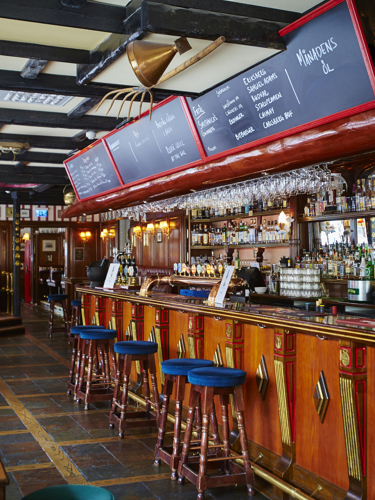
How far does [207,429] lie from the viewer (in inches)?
134

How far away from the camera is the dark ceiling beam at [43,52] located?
3.65 m

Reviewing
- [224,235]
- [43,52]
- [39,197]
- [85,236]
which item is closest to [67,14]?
[43,52]

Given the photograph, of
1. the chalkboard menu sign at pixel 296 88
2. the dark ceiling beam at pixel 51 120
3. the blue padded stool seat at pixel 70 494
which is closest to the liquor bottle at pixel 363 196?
the chalkboard menu sign at pixel 296 88

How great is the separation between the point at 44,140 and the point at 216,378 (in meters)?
4.98

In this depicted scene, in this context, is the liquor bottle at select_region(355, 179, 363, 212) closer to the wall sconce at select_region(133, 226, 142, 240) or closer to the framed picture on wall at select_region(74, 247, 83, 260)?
the wall sconce at select_region(133, 226, 142, 240)

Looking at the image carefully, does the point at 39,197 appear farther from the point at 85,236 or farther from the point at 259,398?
the point at 259,398

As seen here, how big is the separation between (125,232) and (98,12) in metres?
11.5

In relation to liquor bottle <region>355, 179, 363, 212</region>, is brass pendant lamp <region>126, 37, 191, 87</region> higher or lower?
higher

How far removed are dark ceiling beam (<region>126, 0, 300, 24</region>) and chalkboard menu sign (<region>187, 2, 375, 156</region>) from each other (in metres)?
0.12

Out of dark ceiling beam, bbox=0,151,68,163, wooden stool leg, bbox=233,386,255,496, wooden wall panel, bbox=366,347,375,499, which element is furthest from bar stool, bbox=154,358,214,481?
dark ceiling beam, bbox=0,151,68,163

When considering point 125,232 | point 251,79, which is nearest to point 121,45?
point 251,79

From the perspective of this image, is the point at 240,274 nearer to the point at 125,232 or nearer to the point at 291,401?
the point at 291,401

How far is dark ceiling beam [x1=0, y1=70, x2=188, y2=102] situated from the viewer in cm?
431

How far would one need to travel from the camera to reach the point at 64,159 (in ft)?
28.1
